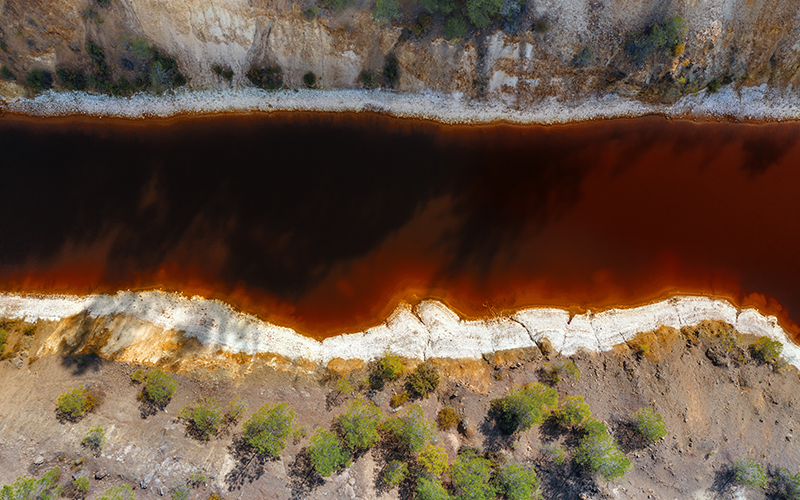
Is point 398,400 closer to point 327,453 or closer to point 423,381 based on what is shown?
point 423,381

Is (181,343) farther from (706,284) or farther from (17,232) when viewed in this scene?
(706,284)

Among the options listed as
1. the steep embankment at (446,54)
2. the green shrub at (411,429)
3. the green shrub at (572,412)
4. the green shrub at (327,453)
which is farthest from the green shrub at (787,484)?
the green shrub at (327,453)

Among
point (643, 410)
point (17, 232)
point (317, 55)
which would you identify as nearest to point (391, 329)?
point (643, 410)

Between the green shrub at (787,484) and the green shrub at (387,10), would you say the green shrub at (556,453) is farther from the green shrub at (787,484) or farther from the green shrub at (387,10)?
the green shrub at (387,10)

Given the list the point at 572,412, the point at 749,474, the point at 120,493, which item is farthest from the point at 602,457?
the point at 120,493

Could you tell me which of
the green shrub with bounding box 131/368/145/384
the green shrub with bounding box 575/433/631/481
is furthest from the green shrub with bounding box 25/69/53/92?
the green shrub with bounding box 575/433/631/481

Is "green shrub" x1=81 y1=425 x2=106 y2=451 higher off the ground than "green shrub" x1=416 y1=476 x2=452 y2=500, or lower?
higher

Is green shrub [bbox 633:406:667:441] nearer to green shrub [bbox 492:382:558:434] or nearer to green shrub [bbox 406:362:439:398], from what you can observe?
green shrub [bbox 492:382:558:434]
